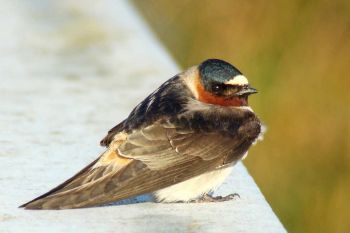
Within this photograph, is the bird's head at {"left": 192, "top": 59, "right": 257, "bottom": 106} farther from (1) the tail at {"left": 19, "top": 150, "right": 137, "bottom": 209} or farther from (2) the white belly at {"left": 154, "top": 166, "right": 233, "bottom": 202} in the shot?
(1) the tail at {"left": 19, "top": 150, "right": 137, "bottom": 209}

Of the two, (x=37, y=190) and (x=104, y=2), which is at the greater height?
(x=104, y=2)

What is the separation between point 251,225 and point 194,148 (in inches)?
28.2

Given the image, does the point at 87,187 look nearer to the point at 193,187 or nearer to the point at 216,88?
the point at 193,187

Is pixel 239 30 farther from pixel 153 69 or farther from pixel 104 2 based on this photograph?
pixel 153 69

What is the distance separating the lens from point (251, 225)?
446 cm

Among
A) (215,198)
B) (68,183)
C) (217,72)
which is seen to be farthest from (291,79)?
(68,183)

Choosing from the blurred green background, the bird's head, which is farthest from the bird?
the blurred green background

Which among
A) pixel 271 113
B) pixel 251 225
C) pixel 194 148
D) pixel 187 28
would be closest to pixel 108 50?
pixel 271 113

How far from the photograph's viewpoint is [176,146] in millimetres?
5023

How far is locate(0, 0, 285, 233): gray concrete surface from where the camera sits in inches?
180

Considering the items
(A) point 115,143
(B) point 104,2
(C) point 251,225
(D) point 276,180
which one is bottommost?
(D) point 276,180

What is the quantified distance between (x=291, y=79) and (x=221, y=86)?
329 cm

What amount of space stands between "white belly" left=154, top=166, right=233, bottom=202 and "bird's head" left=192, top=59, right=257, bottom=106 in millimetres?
438

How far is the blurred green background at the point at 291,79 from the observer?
7613mm
